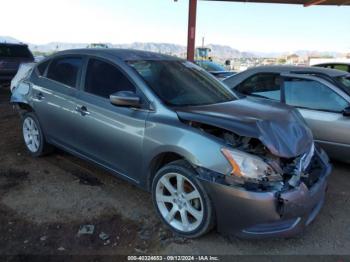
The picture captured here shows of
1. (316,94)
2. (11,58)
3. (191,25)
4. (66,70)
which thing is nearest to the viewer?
(66,70)

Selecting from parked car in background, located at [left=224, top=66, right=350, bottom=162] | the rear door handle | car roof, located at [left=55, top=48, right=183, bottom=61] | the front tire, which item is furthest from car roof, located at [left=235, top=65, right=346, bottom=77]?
the rear door handle

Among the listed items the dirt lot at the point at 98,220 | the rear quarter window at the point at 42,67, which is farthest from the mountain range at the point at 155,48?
the dirt lot at the point at 98,220

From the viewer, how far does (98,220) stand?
356 cm

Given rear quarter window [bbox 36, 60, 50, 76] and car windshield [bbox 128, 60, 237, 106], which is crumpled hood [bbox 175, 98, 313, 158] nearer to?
car windshield [bbox 128, 60, 237, 106]

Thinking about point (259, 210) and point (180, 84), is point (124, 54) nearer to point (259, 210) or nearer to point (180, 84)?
point (180, 84)

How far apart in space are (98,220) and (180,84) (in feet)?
5.53

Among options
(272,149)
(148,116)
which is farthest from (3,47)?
(272,149)

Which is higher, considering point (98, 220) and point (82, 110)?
point (82, 110)

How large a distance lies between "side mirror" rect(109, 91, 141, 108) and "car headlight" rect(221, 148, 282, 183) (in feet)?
3.52

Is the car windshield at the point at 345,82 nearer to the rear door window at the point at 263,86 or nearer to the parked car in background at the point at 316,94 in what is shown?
the parked car in background at the point at 316,94

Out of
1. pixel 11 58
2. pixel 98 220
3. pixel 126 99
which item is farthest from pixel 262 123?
pixel 11 58

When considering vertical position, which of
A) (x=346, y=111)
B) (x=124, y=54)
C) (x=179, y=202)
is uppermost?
(x=124, y=54)

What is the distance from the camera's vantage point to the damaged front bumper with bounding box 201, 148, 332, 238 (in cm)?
286

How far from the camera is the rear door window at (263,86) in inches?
223
